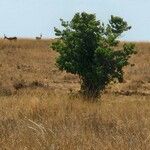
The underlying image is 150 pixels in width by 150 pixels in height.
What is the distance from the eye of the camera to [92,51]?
20.7 m

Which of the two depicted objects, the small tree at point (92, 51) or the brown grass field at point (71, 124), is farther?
the small tree at point (92, 51)

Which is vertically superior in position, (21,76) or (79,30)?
(79,30)

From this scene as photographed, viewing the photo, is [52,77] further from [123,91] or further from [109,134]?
[109,134]

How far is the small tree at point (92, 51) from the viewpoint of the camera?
20.3m

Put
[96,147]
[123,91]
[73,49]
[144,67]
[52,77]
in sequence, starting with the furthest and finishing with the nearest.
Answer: [144,67], [52,77], [123,91], [73,49], [96,147]

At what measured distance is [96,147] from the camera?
301 inches

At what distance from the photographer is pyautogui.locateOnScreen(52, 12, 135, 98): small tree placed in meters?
20.3

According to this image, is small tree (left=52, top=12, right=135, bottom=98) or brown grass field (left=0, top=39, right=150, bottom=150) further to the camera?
small tree (left=52, top=12, right=135, bottom=98)

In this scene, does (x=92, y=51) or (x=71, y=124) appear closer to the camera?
(x=71, y=124)

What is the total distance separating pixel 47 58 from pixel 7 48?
3.51 m

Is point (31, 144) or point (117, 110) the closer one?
point (31, 144)

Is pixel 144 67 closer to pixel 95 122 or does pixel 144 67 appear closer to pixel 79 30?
pixel 79 30

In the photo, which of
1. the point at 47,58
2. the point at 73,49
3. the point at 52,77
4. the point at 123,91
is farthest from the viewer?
the point at 47,58

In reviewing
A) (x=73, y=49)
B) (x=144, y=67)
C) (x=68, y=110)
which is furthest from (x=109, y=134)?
(x=144, y=67)
